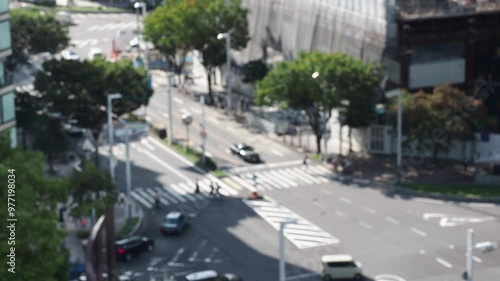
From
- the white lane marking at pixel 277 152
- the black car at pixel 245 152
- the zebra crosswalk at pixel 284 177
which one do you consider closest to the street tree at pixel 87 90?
the black car at pixel 245 152

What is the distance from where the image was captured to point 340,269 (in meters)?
69.8

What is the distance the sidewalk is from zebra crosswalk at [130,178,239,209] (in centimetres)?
172

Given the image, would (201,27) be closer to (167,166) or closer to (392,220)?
(167,166)

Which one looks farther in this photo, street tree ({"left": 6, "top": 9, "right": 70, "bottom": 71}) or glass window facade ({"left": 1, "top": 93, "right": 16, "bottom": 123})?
street tree ({"left": 6, "top": 9, "right": 70, "bottom": 71})

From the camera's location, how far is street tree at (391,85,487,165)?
303ft

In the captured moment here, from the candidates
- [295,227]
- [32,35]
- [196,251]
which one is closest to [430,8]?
[295,227]

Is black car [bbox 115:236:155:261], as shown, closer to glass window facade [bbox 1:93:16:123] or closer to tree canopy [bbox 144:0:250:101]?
glass window facade [bbox 1:93:16:123]

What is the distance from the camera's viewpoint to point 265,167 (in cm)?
9681

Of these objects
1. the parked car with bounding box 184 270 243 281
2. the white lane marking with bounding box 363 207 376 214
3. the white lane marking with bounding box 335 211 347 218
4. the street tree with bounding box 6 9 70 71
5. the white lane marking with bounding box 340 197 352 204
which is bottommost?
the parked car with bounding box 184 270 243 281

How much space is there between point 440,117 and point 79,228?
105 ft

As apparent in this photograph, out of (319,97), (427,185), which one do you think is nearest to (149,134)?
(319,97)

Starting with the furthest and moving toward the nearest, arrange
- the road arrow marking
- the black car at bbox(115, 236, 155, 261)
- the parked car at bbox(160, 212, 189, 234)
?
the road arrow marking < the parked car at bbox(160, 212, 189, 234) < the black car at bbox(115, 236, 155, 261)

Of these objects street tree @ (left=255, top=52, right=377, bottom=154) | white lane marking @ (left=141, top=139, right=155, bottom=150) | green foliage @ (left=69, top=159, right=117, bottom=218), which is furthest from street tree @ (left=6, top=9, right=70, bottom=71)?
green foliage @ (left=69, top=159, right=117, bottom=218)

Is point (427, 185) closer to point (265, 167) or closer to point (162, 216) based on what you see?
point (265, 167)
